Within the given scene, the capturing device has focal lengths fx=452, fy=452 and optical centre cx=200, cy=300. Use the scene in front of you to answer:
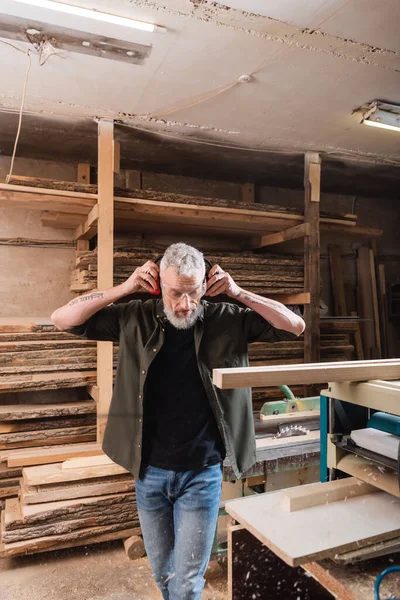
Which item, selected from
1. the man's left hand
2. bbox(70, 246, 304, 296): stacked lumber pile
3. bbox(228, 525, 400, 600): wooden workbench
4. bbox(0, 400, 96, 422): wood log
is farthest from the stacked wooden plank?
bbox(228, 525, 400, 600): wooden workbench

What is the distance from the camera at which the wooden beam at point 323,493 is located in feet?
3.78

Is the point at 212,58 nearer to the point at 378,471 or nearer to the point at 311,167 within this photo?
the point at 311,167

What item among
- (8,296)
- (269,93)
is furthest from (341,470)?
(8,296)

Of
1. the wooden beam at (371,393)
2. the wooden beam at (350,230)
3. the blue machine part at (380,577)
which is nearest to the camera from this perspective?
the blue machine part at (380,577)

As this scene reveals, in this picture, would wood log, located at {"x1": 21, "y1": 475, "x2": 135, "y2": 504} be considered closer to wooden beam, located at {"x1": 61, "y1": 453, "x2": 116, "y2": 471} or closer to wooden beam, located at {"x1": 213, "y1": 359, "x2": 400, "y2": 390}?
wooden beam, located at {"x1": 61, "y1": 453, "x2": 116, "y2": 471}

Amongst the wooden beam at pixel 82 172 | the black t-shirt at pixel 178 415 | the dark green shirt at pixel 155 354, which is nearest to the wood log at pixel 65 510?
the dark green shirt at pixel 155 354

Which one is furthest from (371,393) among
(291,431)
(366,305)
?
(366,305)

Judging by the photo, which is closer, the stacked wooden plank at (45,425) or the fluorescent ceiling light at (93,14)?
the fluorescent ceiling light at (93,14)

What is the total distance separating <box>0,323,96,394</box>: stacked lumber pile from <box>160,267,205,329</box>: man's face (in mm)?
1476

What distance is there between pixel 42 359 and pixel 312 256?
215cm

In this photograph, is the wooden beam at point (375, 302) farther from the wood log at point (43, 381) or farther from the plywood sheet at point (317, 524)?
the plywood sheet at point (317, 524)

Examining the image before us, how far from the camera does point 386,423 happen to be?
48.3 inches

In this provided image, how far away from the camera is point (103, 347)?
2.88m

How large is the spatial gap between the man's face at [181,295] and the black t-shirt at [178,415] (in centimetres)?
8
